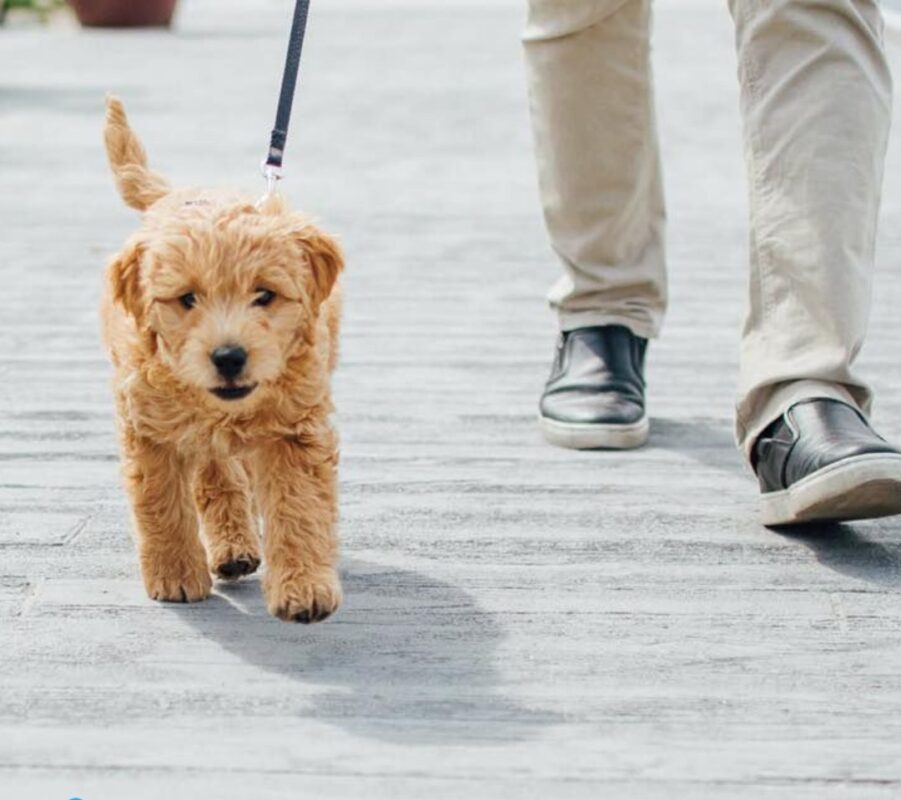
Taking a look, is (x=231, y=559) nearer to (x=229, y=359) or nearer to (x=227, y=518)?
(x=227, y=518)

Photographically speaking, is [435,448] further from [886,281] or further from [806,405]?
[886,281]

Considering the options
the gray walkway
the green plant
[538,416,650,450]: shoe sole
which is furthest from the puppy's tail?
the green plant

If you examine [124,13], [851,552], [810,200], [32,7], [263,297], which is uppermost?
[263,297]

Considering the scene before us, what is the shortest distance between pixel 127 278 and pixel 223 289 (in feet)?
0.55

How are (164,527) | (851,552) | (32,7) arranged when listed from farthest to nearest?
(32,7)
(851,552)
(164,527)

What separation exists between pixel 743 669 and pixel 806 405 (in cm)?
75

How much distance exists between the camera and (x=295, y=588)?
2.49 meters

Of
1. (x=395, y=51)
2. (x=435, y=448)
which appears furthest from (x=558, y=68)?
(x=395, y=51)

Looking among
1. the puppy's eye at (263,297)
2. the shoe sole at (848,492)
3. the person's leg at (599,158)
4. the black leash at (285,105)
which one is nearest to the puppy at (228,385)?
the puppy's eye at (263,297)

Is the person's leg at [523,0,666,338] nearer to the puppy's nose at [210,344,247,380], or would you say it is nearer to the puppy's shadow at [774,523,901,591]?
the puppy's shadow at [774,523,901,591]

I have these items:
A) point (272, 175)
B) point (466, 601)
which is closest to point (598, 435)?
point (466, 601)

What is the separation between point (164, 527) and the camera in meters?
2.67

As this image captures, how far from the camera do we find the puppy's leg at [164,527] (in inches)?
104

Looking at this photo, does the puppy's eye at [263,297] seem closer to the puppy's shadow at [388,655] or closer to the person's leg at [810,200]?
the puppy's shadow at [388,655]
